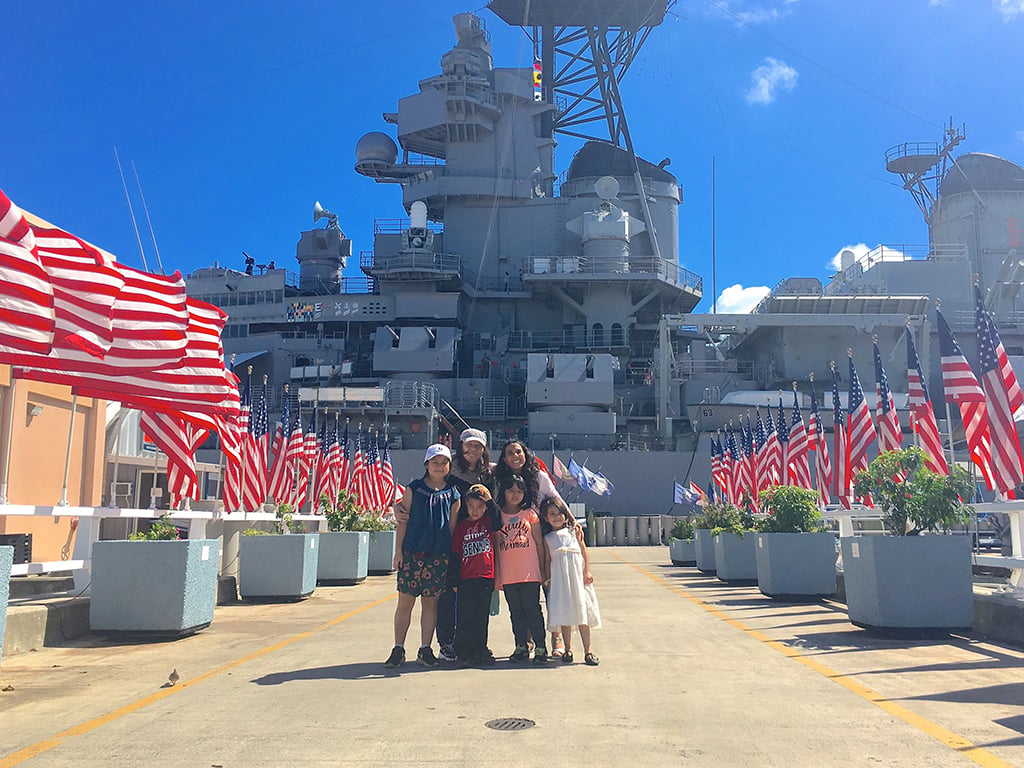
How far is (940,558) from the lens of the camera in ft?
25.4

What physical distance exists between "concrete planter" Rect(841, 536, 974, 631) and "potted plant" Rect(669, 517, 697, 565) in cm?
1256

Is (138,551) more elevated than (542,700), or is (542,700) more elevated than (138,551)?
(138,551)

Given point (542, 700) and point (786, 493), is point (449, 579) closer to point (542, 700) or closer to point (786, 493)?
point (542, 700)

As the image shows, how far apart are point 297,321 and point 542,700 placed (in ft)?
125

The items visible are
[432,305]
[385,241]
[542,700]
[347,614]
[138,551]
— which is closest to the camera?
[542,700]

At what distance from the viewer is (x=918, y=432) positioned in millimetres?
12820

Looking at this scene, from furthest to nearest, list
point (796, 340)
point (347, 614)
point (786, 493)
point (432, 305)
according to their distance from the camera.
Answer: point (432, 305) < point (796, 340) < point (786, 493) < point (347, 614)

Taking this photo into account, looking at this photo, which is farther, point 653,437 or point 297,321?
point 297,321

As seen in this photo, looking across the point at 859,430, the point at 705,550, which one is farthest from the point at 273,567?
the point at 859,430

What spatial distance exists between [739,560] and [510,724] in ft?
37.0

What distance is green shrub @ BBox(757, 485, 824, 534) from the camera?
11.4m

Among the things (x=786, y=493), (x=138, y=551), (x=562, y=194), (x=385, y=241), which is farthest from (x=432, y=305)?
(x=138, y=551)

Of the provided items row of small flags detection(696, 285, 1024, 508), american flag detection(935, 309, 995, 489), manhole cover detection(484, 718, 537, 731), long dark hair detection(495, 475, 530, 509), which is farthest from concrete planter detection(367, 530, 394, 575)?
manhole cover detection(484, 718, 537, 731)

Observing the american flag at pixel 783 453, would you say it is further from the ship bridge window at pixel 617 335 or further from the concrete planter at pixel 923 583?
the ship bridge window at pixel 617 335
